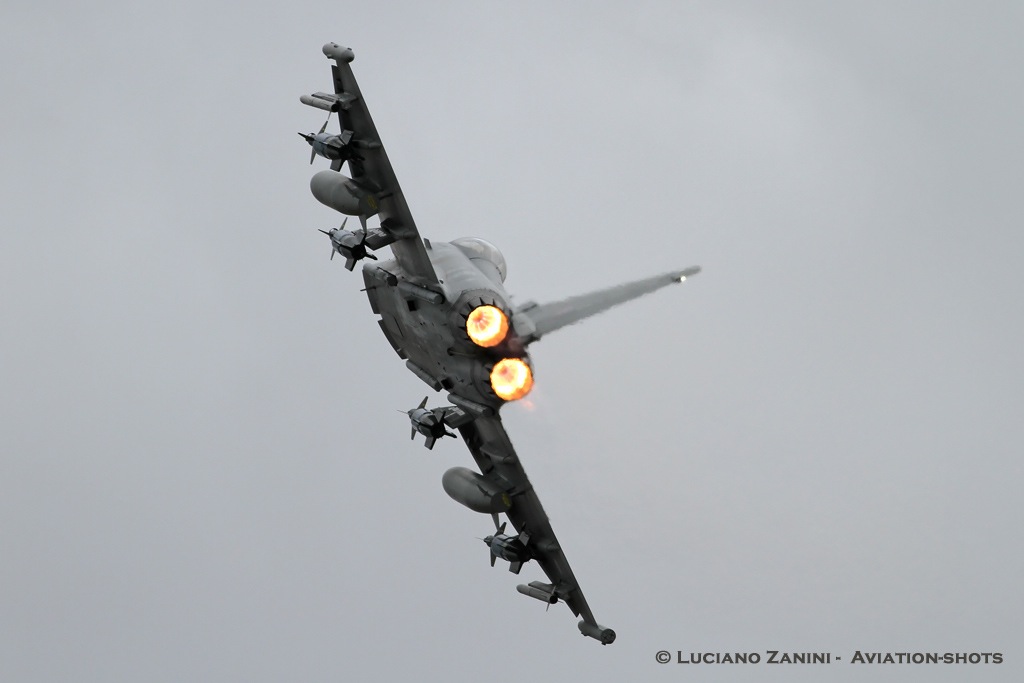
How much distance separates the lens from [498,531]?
196 feet

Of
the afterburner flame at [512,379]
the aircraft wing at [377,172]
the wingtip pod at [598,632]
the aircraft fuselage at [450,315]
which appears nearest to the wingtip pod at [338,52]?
the aircraft wing at [377,172]

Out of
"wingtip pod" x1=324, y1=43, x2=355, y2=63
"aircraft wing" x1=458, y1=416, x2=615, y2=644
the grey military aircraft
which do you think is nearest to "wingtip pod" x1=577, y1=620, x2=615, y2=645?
"aircraft wing" x1=458, y1=416, x2=615, y2=644

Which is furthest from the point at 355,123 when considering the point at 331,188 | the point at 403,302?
the point at 403,302

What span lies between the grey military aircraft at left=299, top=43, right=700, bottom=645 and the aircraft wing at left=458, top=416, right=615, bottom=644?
51 centimetres

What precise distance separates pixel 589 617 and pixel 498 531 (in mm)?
4195

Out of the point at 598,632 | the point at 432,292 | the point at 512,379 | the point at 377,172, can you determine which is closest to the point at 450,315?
the point at 432,292

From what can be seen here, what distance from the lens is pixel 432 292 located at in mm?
52062

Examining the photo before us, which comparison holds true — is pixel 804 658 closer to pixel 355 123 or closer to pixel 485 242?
pixel 485 242

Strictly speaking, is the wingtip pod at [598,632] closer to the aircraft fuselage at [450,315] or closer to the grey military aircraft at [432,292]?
the grey military aircraft at [432,292]

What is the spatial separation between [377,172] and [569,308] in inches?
263

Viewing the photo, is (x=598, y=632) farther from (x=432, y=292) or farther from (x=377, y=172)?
(x=377, y=172)

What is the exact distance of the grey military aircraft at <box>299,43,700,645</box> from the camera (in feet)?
167

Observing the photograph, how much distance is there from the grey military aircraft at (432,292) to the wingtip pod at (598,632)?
7435mm

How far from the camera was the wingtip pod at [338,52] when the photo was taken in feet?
164
